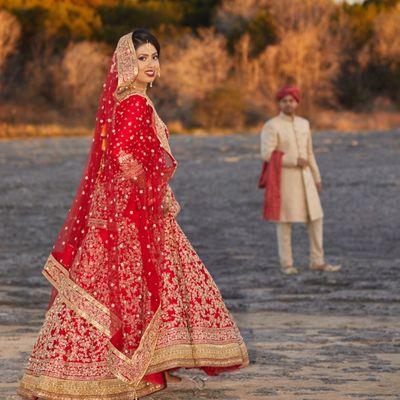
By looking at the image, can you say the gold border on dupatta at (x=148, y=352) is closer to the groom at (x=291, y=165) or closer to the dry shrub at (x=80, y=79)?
the groom at (x=291, y=165)

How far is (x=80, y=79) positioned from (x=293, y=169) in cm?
3842

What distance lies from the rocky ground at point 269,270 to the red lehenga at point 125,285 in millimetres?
417

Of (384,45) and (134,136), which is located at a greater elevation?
(134,136)

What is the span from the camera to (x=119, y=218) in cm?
673

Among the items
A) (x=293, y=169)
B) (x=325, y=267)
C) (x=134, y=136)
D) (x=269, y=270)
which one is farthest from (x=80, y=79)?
(x=134, y=136)

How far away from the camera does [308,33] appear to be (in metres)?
54.0

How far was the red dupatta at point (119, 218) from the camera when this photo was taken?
6.61 metres

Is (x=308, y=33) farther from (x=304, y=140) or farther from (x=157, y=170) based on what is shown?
(x=157, y=170)

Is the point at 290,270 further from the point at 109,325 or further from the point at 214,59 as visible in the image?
the point at 214,59

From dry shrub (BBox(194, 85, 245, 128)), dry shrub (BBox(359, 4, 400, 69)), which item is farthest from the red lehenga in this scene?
dry shrub (BBox(359, 4, 400, 69))

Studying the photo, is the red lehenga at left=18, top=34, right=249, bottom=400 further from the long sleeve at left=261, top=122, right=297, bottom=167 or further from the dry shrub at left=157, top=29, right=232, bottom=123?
the dry shrub at left=157, top=29, right=232, bottom=123

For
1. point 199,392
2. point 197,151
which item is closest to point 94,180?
point 199,392

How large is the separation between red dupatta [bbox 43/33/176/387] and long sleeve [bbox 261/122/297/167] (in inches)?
233

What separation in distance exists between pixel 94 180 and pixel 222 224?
37.3ft
